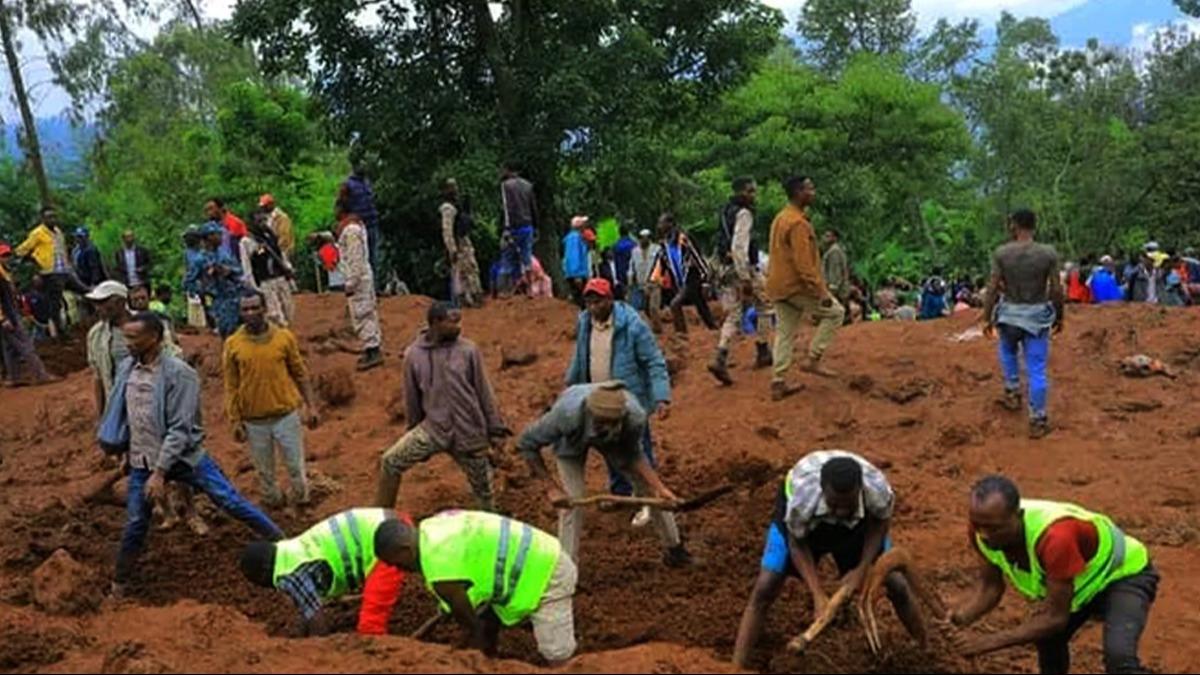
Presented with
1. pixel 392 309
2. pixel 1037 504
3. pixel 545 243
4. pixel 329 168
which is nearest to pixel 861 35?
pixel 329 168

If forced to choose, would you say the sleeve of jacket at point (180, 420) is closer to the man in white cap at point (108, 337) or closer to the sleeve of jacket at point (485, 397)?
the man in white cap at point (108, 337)

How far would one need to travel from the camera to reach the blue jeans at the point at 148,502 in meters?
6.84

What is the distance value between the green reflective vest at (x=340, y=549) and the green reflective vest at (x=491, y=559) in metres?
0.47

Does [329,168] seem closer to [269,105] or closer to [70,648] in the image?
[269,105]

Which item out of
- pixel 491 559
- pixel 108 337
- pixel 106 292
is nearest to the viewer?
pixel 491 559

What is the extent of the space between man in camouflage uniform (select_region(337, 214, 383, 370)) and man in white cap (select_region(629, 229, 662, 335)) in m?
2.99

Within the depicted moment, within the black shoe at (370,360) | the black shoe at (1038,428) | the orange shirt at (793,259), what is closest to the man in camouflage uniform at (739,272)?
the orange shirt at (793,259)

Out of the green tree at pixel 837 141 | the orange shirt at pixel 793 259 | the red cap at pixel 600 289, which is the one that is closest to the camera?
the red cap at pixel 600 289

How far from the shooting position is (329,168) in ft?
85.0

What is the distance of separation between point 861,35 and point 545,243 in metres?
28.2

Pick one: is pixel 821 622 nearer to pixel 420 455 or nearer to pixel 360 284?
pixel 420 455

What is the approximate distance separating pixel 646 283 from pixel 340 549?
8.50 metres

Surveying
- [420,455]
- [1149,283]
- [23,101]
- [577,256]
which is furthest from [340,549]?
[23,101]

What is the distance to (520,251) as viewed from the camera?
14102mm
